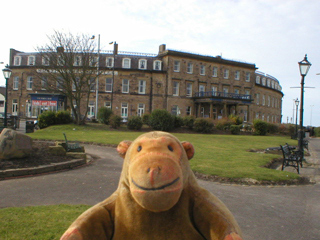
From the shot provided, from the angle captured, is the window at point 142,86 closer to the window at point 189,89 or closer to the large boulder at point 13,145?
the window at point 189,89

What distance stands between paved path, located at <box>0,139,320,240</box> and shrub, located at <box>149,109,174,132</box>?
66.0ft

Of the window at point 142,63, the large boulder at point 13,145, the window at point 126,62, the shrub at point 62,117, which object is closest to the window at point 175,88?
the window at point 142,63

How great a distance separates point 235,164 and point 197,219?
8555 millimetres

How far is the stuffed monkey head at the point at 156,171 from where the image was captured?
190 cm

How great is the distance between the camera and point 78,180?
7.40 m

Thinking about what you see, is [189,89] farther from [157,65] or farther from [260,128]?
[260,128]

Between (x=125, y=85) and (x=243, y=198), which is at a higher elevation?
(x=125, y=85)

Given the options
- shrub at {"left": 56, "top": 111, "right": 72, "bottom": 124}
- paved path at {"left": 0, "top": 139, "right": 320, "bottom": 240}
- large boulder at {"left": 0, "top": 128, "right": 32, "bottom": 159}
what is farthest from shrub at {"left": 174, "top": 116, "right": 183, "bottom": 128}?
large boulder at {"left": 0, "top": 128, "right": 32, "bottom": 159}

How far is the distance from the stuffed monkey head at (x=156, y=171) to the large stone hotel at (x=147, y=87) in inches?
1461

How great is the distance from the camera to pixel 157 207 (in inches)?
75.5

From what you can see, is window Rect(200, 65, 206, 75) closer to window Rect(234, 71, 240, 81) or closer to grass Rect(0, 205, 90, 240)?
window Rect(234, 71, 240, 81)

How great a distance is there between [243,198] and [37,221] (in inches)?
178

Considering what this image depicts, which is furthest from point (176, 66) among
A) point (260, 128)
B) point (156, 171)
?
point (156, 171)

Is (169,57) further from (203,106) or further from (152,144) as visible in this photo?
(152,144)
